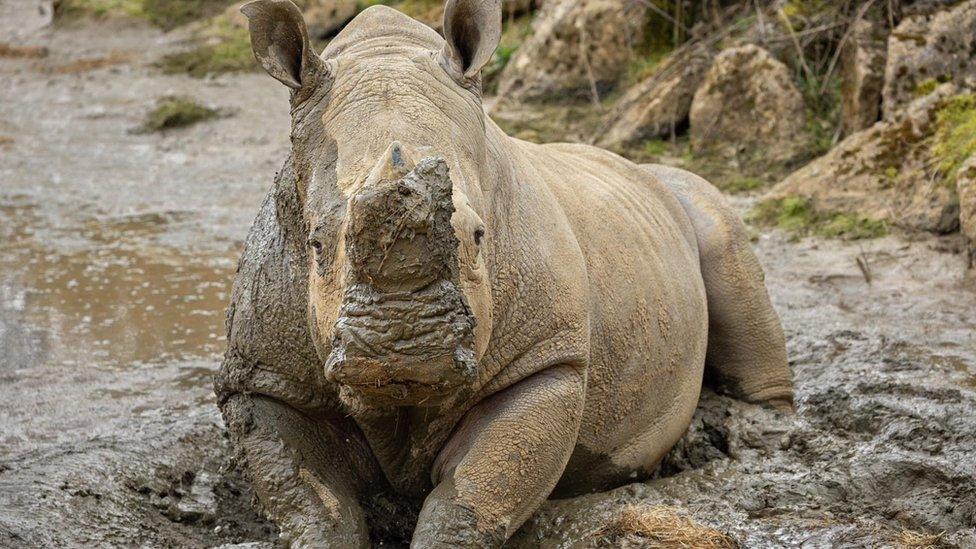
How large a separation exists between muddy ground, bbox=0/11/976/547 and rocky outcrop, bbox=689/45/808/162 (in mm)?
1032

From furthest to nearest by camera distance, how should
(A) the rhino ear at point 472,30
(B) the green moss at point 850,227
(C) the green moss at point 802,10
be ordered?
(C) the green moss at point 802,10 → (B) the green moss at point 850,227 → (A) the rhino ear at point 472,30

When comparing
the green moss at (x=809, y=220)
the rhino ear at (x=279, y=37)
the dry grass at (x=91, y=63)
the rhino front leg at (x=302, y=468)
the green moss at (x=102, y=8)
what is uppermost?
the rhino ear at (x=279, y=37)

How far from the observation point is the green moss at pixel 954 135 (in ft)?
28.0

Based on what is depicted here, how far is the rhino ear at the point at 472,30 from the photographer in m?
4.27

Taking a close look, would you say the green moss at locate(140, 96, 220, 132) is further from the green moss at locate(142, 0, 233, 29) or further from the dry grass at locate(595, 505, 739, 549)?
the dry grass at locate(595, 505, 739, 549)

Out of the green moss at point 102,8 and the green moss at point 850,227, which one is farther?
the green moss at point 102,8

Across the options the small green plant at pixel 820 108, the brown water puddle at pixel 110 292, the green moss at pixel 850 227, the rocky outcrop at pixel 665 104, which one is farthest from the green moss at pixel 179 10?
the green moss at pixel 850 227

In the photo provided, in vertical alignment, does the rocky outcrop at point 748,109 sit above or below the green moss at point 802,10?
below

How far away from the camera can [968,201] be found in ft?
25.9

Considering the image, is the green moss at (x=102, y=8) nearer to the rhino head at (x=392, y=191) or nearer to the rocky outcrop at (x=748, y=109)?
the rocky outcrop at (x=748, y=109)

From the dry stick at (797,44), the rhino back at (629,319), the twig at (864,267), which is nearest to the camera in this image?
the rhino back at (629,319)

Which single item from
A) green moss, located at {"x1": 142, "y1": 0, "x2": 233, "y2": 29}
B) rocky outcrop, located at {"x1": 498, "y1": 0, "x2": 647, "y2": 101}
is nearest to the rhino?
rocky outcrop, located at {"x1": 498, "y1": 0, "x2": 647, "y2": 101}

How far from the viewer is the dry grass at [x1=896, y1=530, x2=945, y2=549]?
444 centimetres

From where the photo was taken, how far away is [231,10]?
19.6m
